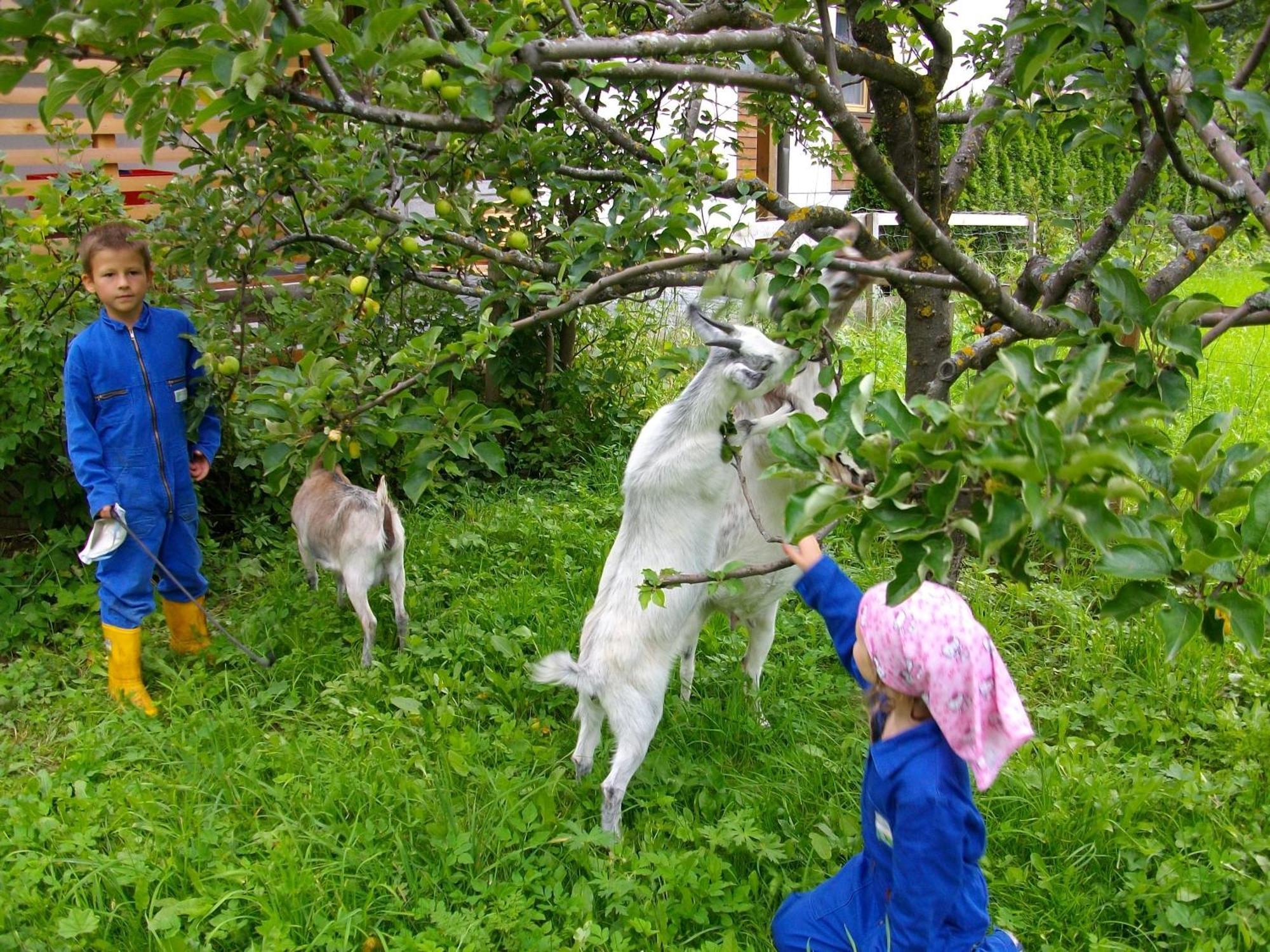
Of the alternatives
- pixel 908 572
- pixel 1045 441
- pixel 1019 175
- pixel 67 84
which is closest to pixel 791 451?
pixel 908 572

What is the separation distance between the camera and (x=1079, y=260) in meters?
2.68

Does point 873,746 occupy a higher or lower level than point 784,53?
lower

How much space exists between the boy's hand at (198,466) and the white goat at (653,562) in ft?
7.23

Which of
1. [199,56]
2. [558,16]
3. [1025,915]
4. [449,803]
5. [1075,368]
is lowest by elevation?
[1025,915]

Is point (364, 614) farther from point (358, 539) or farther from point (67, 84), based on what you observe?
point (67, 84)

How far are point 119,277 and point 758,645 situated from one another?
9.75ft

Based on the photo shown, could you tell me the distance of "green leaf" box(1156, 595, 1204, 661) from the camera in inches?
52.4

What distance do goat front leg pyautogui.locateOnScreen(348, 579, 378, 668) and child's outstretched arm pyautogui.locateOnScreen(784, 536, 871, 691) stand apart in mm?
2049

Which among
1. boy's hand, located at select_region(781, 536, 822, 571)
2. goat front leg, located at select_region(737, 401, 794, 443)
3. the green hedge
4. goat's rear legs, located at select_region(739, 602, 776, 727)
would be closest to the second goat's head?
goat front leg, located at select_region(737, 401, 794, 443)

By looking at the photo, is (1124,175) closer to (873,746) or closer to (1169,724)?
(1169,724)

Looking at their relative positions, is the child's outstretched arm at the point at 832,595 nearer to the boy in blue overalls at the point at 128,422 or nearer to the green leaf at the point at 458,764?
the green leaf at the point at 458,764

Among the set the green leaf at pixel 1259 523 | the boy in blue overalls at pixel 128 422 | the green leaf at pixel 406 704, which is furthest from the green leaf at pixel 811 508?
the boy in blue overalls at pixel 128 422

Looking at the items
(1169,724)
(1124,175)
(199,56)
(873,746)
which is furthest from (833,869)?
(1124,175)

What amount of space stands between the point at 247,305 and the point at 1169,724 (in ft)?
14.5
